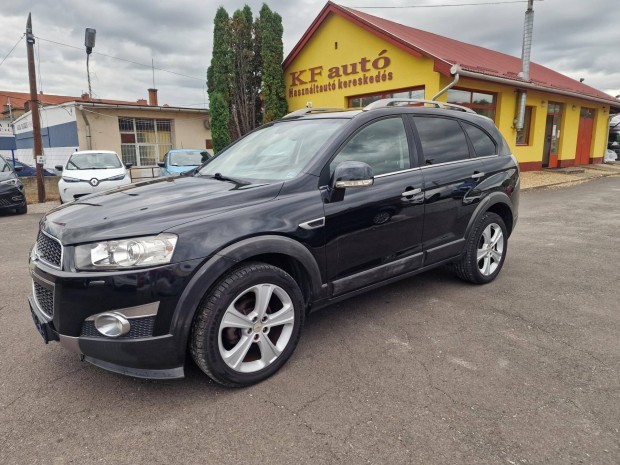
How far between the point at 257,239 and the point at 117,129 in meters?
18.8

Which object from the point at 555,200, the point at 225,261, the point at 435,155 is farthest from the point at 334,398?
the point at 555,200

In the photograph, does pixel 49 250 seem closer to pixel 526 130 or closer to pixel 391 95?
pixel 391 95

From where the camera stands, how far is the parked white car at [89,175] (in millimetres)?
10586

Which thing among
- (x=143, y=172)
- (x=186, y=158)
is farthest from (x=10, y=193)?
(x=143, y=172)

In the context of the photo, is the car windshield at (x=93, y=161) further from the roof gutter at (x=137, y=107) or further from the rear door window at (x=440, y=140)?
the rear door window at (x=440, y=140)

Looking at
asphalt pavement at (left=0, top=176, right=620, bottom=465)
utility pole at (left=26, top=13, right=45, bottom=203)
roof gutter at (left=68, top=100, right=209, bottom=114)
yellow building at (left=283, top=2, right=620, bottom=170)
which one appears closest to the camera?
asphalt pavement at (left=0, top=176, right=620, bottom=465)

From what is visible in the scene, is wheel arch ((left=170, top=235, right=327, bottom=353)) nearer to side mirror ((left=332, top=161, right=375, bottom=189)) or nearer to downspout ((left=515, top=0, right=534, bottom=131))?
side mirror ((left=332, top=161, right=375, bottom=189))

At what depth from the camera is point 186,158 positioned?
13.1 meters

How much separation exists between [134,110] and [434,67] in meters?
13.3

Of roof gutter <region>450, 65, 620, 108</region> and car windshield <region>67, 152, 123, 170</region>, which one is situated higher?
roof gutter <region>450, 65, 620, 108</region>

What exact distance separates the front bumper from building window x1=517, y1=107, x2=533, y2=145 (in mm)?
16802

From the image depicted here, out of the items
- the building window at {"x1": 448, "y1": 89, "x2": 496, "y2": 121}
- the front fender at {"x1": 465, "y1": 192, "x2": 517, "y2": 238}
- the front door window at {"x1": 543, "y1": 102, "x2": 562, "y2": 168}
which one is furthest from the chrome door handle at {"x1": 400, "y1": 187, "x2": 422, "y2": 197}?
the front door window at {"x1": 543, "y1": 102, "x2": 562, "y2": 168}

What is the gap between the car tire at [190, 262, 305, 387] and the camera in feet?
8.17

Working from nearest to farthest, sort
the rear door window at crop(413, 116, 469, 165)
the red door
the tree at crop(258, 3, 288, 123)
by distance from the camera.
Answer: the rear door window at crop(413, 116, 469, 165), the tree at crop(258, 3, 288, 123), the red door
